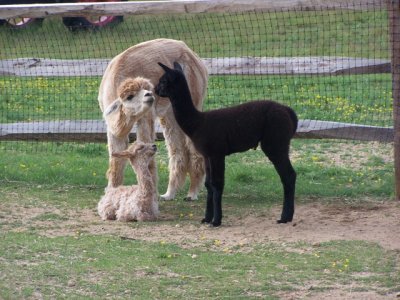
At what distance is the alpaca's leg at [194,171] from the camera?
9.27m

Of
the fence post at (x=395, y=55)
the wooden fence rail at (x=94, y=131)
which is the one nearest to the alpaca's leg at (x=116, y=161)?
the wooden fence rail at (x=94, y=131)

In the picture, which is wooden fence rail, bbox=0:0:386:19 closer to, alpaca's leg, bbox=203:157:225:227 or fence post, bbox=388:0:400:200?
fence post, bbox=388:0:400:200

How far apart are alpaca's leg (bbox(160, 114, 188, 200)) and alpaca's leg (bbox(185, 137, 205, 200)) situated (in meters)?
0.06

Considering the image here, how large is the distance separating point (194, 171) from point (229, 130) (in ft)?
4.65

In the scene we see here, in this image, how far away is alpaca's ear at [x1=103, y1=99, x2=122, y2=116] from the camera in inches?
334

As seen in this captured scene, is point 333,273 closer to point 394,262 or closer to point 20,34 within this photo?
point 394,262

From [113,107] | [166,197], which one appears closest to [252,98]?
[166,197]

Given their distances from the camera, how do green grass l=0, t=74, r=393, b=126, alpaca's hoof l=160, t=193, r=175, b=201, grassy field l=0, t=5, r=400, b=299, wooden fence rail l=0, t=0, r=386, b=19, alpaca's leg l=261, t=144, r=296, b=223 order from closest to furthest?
grassy field l=0, t=5, r=400, b=299 → alpaca's leg l=261, t=144, r=296, b=223 → wooden fence rail l=0, t=0, r=386, b=19 → alpaca's hoof l=160, t=193, r=175, b=201 → green grass l=0, t=74, r=393, b=126

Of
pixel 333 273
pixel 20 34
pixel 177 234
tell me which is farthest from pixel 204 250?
pixel 20 34

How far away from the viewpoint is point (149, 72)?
8.89 meters

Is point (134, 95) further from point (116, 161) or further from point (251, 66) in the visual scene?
point (251, 66)

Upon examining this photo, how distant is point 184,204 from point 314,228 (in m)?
1.70

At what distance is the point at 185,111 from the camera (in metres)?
8.05

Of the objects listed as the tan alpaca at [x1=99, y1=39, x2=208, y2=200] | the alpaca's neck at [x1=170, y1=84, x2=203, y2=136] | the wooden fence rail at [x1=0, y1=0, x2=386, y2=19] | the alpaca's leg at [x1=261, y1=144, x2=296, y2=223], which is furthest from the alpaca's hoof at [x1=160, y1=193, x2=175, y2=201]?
the wooden fence rail at [x1=0, y1=0, x2=386, y2=19]
